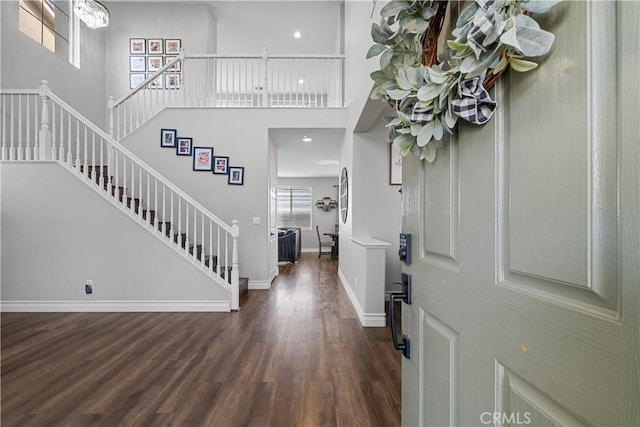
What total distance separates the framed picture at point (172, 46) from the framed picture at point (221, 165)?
8.80 feet

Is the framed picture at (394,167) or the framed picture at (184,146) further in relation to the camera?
the framed picture at (184,146)

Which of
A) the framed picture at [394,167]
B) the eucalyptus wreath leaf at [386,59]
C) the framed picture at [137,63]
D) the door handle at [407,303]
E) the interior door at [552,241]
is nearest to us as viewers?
the interior door at [552,241]

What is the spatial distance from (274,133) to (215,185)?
52.6 inches

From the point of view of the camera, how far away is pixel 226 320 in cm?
344

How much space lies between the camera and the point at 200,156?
15.9ft

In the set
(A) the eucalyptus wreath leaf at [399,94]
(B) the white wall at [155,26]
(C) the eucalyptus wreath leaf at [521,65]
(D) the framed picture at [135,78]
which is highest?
(B) the white wall at [155,26]

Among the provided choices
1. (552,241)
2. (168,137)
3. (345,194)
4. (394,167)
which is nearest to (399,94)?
(552,241)

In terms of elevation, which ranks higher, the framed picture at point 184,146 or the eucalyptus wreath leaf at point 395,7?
the framed picture at point 184,146

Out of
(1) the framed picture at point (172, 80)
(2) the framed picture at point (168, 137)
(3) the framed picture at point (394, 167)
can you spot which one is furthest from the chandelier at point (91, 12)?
(3) the framed picture at point (394, 167)

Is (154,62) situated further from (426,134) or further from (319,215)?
(426,134)

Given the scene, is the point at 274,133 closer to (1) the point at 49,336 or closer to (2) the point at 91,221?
(2) the point at 91,221

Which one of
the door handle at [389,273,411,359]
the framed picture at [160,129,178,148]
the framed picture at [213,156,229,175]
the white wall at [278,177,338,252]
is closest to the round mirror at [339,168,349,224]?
the framed picture at [213,156,229,175]

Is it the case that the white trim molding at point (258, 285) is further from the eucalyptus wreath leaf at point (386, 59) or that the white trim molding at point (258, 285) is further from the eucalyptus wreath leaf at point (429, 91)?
the eucalyptus wreath leaf at point (429, 91)

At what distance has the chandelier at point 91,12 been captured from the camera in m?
4.14
